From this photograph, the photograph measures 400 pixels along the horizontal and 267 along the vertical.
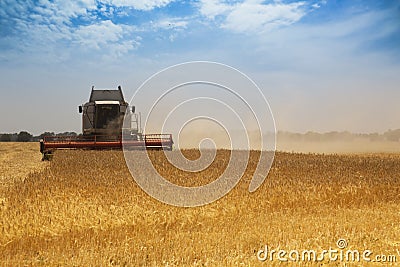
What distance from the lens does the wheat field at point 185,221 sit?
655cm

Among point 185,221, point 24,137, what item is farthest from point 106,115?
point 24,137

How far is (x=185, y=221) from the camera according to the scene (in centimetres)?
884

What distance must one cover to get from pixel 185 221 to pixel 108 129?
15495 millimetres

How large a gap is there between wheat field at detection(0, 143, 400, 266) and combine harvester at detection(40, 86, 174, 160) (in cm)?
940

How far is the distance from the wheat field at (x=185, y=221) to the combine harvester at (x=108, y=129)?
30.8ft

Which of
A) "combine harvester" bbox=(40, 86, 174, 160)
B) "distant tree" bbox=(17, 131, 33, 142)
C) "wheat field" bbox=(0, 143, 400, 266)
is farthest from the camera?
"distant tree" bbox=(17, 131, 33, 142)

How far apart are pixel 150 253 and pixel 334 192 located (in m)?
6.42

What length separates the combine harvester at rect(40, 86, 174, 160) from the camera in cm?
2225

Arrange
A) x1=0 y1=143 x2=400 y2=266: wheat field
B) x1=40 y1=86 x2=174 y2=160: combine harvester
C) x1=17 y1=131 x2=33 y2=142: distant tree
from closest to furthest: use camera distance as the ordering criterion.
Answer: x1=0 y1=143 x2=400 y2=266: wheat field
x1=40 y1=86 x2=174 y2=160: combine harvester
x1=17 y1=131 x2=33 y2=142: distant tree

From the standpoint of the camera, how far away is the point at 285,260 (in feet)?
19.8

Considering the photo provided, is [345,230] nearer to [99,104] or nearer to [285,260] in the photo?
[285,260]

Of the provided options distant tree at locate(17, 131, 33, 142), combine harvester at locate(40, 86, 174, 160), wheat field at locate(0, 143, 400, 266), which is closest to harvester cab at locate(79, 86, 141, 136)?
combine harvester at locate(40, 86, 174, 160)

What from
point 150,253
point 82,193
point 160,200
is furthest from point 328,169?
point 150,253

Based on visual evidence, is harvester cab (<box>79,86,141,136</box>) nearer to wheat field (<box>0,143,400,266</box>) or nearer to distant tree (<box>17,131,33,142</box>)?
wheat field (<box>0,143,400,266</box>)
